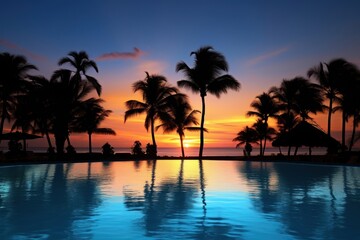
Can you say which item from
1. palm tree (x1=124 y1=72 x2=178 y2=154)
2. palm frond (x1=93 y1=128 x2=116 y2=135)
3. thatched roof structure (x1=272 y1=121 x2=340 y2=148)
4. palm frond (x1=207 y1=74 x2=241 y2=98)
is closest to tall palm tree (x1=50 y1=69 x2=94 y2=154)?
palm tree (x1=124 y1=72 x2=178 y2=154)

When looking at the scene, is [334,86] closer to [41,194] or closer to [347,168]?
[347,168]

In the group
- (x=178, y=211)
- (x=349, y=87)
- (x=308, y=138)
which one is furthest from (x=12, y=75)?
(x=349, y=87)

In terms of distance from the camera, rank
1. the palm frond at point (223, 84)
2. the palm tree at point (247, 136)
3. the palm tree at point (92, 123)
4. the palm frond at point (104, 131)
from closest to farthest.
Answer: the palm frond at point (223, 84) < the palm tree at point (92, 123) < the palm frond at point (104, 131) < the palm tree at point (247, 136)

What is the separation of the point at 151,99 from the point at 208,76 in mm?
6052

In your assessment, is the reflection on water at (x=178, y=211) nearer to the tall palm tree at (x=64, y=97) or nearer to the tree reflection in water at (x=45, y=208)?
the tree reflection in water at (x=45, y=208)

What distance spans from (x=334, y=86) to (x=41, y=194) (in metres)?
29.0

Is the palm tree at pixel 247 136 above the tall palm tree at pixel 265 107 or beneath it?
beneath

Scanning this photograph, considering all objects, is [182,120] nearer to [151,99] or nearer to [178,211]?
[151,99]

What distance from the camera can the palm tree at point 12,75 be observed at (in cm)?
2945

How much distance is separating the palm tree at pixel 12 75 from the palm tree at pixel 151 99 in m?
9.36

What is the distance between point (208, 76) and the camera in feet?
106

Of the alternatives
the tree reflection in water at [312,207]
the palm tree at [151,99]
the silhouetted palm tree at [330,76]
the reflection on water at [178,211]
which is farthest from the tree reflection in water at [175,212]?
the silhouetted palm tree at [330,76]

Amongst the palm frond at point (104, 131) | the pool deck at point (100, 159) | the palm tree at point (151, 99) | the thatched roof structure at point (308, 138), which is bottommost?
the pool deck at point (100, 159)

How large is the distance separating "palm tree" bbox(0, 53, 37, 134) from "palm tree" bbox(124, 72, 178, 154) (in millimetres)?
9363
